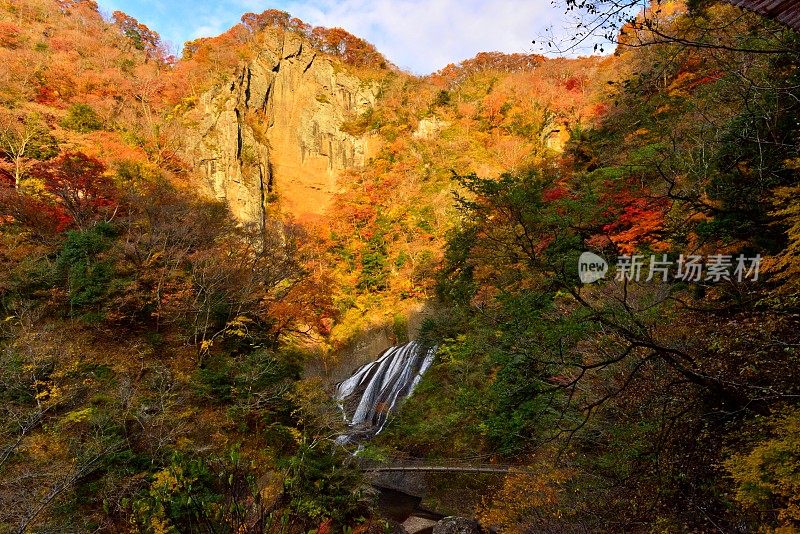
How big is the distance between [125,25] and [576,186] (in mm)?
41606

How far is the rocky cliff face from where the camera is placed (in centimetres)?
2605

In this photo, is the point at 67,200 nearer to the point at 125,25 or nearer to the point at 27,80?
the point at 27,80

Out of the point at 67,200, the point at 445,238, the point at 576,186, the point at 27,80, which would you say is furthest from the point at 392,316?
the point at 27,80

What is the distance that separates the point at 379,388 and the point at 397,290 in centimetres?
690

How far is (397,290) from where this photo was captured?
23031mm

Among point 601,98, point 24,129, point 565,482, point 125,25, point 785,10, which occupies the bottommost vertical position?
point 565,482

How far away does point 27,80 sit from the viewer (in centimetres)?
2003

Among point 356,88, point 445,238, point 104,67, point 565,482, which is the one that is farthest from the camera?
point 356,88

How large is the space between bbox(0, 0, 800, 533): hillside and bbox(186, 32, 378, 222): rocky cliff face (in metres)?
0.25

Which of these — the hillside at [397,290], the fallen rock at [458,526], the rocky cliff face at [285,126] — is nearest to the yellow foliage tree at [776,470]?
the hillside at [397,290]

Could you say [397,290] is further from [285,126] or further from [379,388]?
[285,126]

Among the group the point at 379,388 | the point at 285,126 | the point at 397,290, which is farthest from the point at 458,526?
the point at 285,126

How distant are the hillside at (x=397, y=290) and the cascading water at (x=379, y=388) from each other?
96 cm

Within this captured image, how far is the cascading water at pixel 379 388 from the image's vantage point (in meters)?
16.1
